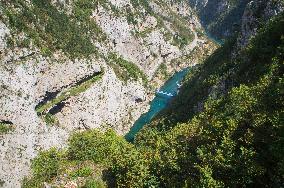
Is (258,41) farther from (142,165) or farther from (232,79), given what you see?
(142,165)

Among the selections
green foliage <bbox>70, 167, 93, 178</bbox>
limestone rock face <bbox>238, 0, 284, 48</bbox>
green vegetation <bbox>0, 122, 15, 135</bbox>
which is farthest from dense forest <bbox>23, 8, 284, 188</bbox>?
green vegetation <bbox>0, 122, 15, 135</bbox>

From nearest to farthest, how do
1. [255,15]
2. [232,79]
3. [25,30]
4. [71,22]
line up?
[232,79] → [255,15] → [25,30] → [71,22]

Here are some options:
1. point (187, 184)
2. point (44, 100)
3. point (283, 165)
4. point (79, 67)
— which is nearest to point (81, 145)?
point (187, 184)

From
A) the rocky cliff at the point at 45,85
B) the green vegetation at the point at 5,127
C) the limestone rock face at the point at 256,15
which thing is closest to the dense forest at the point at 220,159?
the limestone rock face at the point at 256,15

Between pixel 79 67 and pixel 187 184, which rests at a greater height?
pixel 79 67

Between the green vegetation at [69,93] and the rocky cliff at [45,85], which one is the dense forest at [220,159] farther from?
the green vegetation at [69,93]
